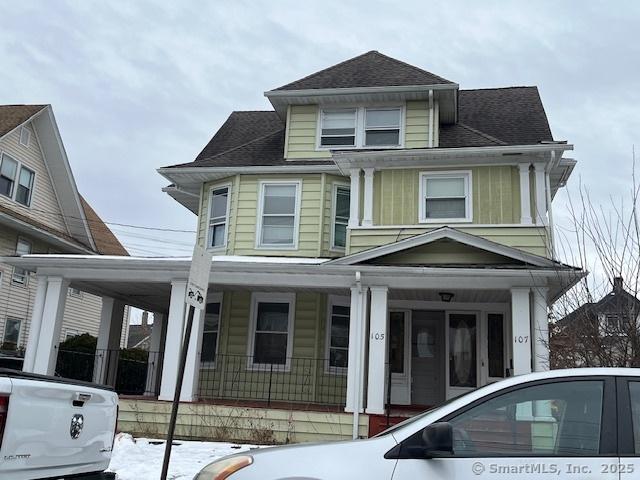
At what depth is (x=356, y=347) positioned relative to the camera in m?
11.4

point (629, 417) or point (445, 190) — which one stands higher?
point (445, 190)

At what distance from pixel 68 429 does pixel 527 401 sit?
3.29m

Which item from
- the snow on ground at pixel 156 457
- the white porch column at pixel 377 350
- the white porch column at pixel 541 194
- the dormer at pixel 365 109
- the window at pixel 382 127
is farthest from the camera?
the window at pixel 382 127

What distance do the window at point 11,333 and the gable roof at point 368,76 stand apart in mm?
12844

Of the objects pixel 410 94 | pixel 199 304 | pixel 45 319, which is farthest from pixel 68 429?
pixel 410 94

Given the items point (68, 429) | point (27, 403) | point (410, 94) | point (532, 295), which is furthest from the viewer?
point (410, 94)

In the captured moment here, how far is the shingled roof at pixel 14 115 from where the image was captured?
2105 cm

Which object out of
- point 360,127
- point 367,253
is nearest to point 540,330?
point 367,253

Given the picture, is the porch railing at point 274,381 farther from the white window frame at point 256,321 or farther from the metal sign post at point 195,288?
the metal sign post at point 195,288

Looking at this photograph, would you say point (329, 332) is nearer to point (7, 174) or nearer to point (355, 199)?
point (355, 199)

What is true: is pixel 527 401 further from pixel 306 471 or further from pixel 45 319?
pixel 45 319

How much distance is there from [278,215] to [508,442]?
1195cm

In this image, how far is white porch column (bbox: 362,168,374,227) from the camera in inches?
535

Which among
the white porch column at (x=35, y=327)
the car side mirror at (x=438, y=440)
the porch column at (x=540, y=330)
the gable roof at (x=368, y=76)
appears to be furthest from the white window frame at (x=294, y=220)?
the car side mirror at (x=438, y=440)
